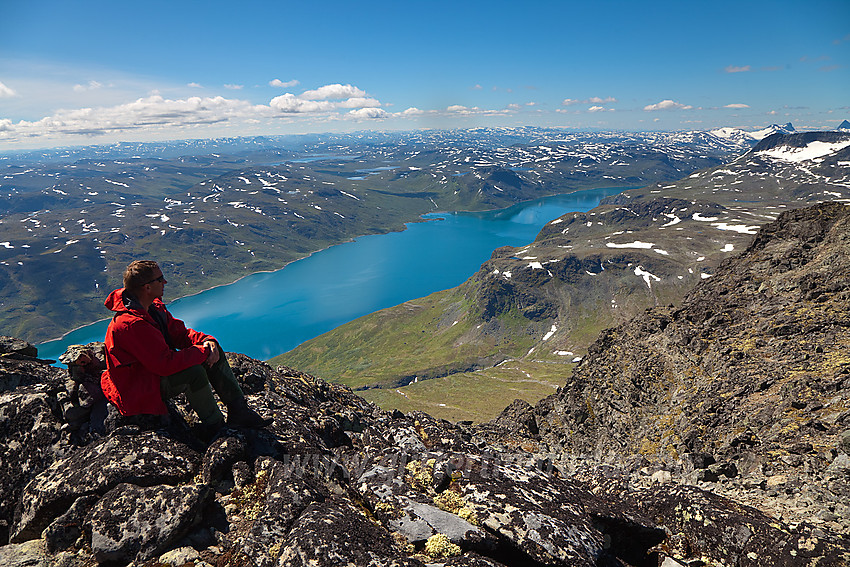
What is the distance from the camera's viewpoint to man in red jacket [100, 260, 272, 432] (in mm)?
8531

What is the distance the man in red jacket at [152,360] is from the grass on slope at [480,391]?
305ft

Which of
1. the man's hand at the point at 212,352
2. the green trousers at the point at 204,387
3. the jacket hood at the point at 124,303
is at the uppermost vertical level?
the jacket hood at the point at 124,303

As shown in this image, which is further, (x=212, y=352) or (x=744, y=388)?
(x=744, y=388)

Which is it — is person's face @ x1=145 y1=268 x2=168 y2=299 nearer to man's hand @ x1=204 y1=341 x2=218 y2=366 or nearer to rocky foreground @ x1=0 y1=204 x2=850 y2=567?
man's hand @ x1=204 y1=341 x2=218 y2=366

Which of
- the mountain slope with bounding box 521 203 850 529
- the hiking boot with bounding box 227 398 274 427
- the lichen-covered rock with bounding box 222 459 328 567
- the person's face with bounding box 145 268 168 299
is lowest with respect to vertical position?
the mountain slope with bounding box 521 203 850 529

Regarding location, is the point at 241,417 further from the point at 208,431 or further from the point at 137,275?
the point at 137,275

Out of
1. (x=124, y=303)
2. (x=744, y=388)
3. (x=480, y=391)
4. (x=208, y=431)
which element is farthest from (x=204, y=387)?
(x=480, y=391)

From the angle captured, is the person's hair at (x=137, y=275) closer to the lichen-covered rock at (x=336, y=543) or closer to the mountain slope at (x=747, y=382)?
the lichen-covered rock at (x=336, y=543)

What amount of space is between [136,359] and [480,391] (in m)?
138

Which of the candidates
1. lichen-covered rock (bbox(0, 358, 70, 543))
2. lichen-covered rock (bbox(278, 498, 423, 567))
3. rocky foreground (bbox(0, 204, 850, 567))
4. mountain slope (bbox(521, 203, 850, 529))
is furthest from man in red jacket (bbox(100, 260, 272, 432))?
mountain slope (bbox(521, 203, 850, 529))

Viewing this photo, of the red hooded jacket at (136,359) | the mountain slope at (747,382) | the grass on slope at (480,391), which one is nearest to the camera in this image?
the red hooded jacket at (136,359)

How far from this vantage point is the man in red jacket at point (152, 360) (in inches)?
336

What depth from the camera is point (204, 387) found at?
9.53 m

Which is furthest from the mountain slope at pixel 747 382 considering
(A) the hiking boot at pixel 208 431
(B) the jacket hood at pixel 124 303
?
(B) the jacket hood at pixel 124 303
